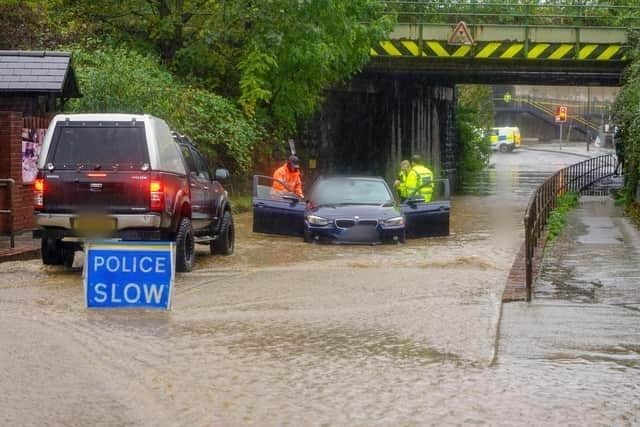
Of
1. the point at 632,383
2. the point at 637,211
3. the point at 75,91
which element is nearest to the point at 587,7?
the point at 637,211

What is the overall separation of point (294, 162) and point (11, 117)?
5.84m

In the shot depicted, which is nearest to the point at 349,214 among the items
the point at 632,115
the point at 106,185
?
the point at 106,185

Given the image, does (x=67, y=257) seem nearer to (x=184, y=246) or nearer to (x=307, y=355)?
(x=184, y=246)

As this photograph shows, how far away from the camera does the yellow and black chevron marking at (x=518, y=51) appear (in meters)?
36.0

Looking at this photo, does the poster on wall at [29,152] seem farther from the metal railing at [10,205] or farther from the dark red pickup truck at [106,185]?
the dark red pickup truck at [106,185]

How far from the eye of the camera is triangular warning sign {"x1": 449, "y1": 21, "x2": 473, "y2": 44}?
34.2m

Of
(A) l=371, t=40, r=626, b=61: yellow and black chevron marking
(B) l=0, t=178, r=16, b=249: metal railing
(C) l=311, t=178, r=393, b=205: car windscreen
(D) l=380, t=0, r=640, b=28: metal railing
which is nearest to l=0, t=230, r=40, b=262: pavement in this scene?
(B) l=0, t=178, r=16, b=249: metal railing

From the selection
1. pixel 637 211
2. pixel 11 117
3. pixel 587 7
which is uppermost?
pixel 587 7

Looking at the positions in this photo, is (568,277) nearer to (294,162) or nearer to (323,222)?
(323,222)

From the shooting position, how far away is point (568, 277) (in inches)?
630

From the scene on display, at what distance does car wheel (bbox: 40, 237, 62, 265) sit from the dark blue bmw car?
18.7ft

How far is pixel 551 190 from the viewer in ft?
94.2

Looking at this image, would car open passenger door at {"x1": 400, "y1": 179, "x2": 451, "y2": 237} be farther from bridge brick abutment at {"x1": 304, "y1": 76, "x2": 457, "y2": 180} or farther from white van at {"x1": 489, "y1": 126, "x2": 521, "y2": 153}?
white van at {"x1": 489, "y1": 126, "x2": 521, "y2": 153}

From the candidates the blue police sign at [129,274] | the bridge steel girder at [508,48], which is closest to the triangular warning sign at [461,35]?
the bridge steel girder at [508,48]
